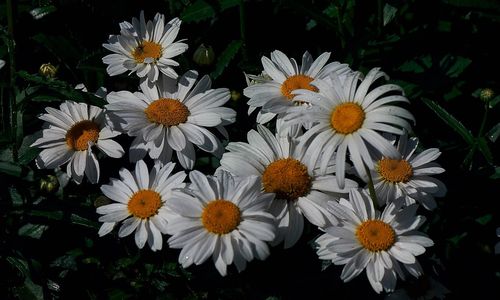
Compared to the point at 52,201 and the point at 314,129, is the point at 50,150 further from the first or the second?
the point at 314,129

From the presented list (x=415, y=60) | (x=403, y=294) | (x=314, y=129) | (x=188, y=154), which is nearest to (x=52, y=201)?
(x=188, y=154)

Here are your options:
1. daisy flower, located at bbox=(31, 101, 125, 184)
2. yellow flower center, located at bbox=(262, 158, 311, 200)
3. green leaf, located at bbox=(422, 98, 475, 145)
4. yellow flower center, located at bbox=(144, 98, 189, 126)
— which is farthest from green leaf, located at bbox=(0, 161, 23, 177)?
green leaf, located at bbox=(422, 98, 475, 145)

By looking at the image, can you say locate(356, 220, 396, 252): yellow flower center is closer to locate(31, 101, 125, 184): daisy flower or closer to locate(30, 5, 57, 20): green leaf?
locate(31, 101, 125, 184): daisy flower

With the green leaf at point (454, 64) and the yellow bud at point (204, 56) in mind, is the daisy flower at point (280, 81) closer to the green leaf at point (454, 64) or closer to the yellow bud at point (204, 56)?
the yellow bud at point (204, 56)

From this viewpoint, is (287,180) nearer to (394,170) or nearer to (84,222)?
(394,170)

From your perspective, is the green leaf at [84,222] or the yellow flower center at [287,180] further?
the green leaf at [84,222]

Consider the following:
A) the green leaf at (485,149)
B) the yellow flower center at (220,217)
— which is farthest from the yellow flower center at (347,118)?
the green leaf at (485,149)

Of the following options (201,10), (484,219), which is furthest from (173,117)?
(484,219)
